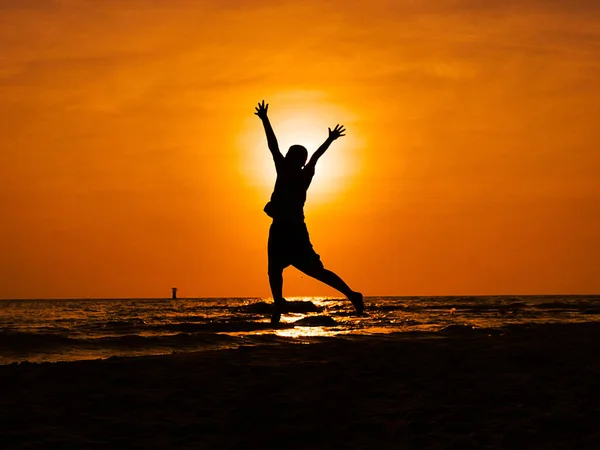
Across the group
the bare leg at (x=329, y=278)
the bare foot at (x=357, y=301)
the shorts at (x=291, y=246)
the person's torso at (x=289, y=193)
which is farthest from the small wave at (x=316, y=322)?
the person's torso at (x=289, y=193)

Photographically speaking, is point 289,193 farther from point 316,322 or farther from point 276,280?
point 316,322

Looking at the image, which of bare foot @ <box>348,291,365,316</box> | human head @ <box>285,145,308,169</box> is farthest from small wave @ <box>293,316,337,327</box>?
human head @ <box>285,145,308,169</box>

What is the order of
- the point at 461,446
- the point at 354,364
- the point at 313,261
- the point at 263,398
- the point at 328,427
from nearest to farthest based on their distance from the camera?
the point at 461,446
the point at 328,427
the point at 263,398
the point at 354,364
the point at 313,261

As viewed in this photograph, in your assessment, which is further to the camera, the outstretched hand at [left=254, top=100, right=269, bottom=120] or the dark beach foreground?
the outstretched hand at [left=254, top=100, right=269, bottom=120]

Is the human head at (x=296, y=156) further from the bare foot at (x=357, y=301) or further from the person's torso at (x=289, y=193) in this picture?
the bare foot at (x=357, y=301)

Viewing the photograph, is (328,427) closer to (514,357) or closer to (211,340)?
(514,357)

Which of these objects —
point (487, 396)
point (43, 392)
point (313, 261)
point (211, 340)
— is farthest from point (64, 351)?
point (487, 396)

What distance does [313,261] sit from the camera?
10672 mm

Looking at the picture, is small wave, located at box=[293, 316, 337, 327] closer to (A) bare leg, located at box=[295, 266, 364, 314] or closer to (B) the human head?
(A) bare leg, located at box=[295, 266, 364, 314]

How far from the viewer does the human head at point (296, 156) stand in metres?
10.5

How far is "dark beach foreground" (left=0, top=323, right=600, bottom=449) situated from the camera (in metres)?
5.17

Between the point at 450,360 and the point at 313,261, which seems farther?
the point at 313,261

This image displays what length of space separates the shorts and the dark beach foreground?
1994 mm

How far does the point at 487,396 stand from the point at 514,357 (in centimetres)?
214
